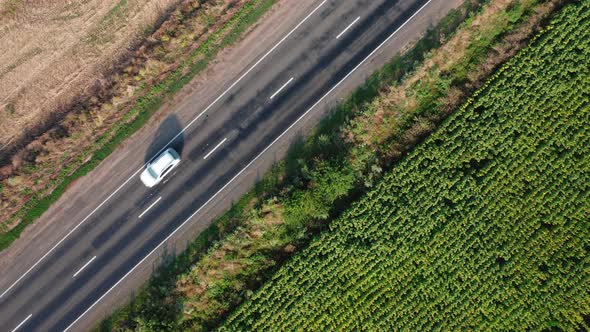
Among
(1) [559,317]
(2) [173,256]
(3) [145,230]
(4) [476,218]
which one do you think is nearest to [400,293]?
(4) [476,218]

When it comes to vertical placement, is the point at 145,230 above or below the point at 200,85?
below

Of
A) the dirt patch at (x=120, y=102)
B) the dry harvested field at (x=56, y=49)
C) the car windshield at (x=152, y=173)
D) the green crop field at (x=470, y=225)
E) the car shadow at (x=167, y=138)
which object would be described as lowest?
the green crop field at (x=470, y=225)

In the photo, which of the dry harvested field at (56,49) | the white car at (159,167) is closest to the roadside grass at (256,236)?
the white car at (159,167)

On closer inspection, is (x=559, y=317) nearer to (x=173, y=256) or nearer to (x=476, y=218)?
(x=476, y=218)

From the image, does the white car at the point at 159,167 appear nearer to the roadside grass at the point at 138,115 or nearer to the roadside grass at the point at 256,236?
the roadside grass at the point at 138,115

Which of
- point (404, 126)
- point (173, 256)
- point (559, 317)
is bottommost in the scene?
point (559, 317)

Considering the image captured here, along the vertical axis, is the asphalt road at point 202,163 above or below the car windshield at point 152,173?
below

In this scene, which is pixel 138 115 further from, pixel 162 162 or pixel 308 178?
pixel 308 178

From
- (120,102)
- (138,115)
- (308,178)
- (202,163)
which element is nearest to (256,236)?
(308,178)
